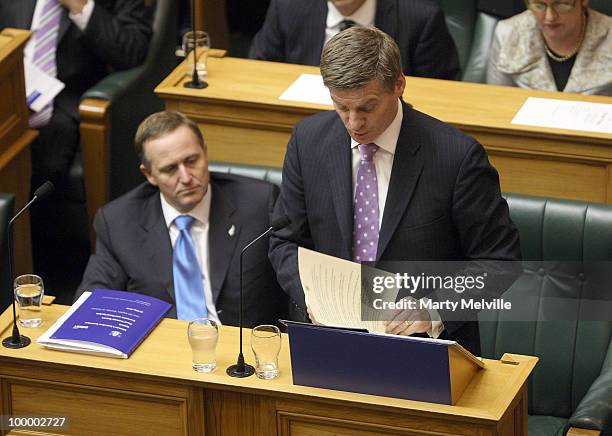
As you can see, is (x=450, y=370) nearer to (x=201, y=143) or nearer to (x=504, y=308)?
(x=504, y=308)

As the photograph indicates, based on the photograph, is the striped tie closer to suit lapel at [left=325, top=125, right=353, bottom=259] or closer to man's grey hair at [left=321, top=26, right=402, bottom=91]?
suit lapel at [left=325, top=125, right=353, bottom=259]

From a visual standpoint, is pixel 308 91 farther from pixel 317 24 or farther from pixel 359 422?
pixel 359 422

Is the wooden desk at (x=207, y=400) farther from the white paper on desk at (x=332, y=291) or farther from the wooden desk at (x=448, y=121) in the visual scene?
the wooden desk at (x=448, y=121)

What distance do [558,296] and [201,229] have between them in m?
1.03

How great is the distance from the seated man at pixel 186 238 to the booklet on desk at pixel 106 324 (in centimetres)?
56

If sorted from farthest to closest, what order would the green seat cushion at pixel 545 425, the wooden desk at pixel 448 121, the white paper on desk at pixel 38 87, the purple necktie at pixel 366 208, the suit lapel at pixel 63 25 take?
the suit lapel at pixel 63 25
the white paper on desk at pixel 38 87
the wooden desk at pixel 448 121
the green seat cushion at pixel 545 425
the purple necktie at pixel 366 208

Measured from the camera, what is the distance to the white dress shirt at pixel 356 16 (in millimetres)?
4996

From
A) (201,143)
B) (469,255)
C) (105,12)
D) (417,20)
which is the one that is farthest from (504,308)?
(105,12)

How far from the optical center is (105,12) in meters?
5.46

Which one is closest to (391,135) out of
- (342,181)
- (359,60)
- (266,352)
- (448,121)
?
(342,181)

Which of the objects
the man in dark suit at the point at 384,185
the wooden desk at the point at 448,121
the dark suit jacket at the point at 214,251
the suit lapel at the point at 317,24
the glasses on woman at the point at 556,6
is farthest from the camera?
the suit lapel at the point at 317,24

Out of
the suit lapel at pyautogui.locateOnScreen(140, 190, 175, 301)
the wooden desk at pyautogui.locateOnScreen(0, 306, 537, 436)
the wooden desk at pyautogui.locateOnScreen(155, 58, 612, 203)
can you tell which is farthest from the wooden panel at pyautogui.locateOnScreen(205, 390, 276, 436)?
the wooden desk at pyautogui.locateOnScreen(155, 58, 612, 203)

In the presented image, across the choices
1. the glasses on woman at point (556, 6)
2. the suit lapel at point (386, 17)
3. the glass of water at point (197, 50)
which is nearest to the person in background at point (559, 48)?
the glasses on woman at point (556, 6)

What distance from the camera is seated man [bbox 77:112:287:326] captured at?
394 cm
